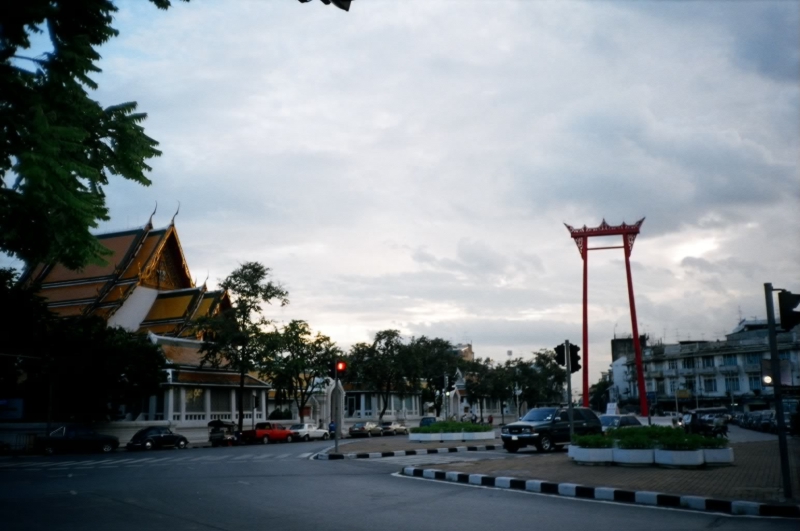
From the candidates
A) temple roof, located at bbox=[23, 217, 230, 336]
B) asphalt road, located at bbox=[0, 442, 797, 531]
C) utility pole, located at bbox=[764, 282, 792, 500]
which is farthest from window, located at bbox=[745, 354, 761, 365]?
utility pole, located at bbox=[764, 282, 792, 500]

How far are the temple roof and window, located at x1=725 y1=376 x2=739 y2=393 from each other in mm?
55588

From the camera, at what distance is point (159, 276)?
168 feet

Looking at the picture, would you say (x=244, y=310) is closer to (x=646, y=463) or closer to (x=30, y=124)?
(x=646, y=463)

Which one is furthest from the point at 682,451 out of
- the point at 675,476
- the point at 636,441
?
the point at 675,476

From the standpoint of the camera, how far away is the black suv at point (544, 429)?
931 inches

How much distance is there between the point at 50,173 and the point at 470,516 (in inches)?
270

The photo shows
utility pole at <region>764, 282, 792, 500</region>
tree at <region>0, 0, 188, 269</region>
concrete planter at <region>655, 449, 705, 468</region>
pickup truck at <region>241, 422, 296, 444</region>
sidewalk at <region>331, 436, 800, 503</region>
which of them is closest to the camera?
tree at <region>0, 0, 188, 269</region>

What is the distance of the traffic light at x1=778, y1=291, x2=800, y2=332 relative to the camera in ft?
35.4

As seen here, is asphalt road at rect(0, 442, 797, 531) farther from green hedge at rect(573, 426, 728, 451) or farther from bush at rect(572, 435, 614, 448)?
green hedge at rect(573, 426, 728, 451)

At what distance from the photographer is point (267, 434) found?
1644 inches

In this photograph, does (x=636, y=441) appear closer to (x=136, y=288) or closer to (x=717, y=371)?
(x=136, y=288)

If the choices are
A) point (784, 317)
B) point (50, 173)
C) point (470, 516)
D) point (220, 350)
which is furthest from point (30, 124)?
point (220, 350)

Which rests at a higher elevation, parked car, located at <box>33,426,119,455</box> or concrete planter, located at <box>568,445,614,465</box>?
concrete planter, located at <box>568,445,614,465</box>

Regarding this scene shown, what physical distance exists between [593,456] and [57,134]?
14182mm
